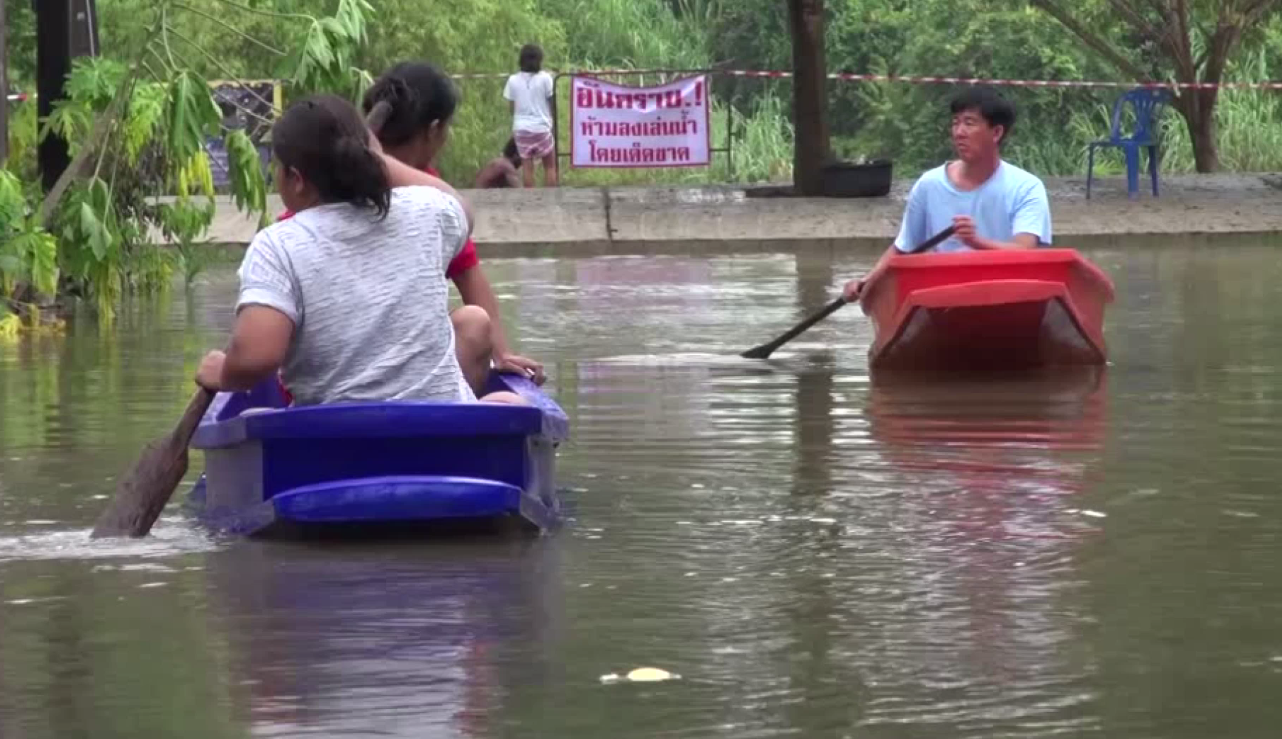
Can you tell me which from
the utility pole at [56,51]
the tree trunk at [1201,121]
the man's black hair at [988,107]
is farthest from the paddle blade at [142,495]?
the tree trunk at [1201,121]

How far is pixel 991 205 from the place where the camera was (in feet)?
41.5

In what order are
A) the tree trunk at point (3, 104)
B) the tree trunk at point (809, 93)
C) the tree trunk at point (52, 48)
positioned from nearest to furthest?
the tree trunk at point (3, 104)
the tree trunk at point (52, 48)
the tree trunk at point (809, 93)

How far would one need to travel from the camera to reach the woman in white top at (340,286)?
7797 mm

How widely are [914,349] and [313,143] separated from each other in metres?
5.38

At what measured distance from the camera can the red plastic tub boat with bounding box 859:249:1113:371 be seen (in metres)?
12.2

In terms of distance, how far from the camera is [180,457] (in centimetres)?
829

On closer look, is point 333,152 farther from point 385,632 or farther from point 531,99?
point 531,99

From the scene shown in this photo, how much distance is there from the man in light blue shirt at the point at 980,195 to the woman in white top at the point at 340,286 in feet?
15.6

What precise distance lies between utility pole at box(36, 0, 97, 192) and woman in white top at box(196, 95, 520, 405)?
9.20 m

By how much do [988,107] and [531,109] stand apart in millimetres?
15934

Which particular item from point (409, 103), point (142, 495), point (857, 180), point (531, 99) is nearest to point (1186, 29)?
point (857, 180)

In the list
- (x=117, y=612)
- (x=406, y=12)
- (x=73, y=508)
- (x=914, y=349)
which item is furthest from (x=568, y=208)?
(x=117, y=612)

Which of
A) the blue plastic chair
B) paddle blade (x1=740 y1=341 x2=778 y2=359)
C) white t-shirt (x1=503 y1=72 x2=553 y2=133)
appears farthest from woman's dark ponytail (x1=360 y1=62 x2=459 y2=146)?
white t-shirt (x1=503 y1=72 x2=553 y2=133)

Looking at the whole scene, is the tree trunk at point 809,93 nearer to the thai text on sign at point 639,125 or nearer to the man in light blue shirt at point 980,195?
the thai text on sign at point 639,125
